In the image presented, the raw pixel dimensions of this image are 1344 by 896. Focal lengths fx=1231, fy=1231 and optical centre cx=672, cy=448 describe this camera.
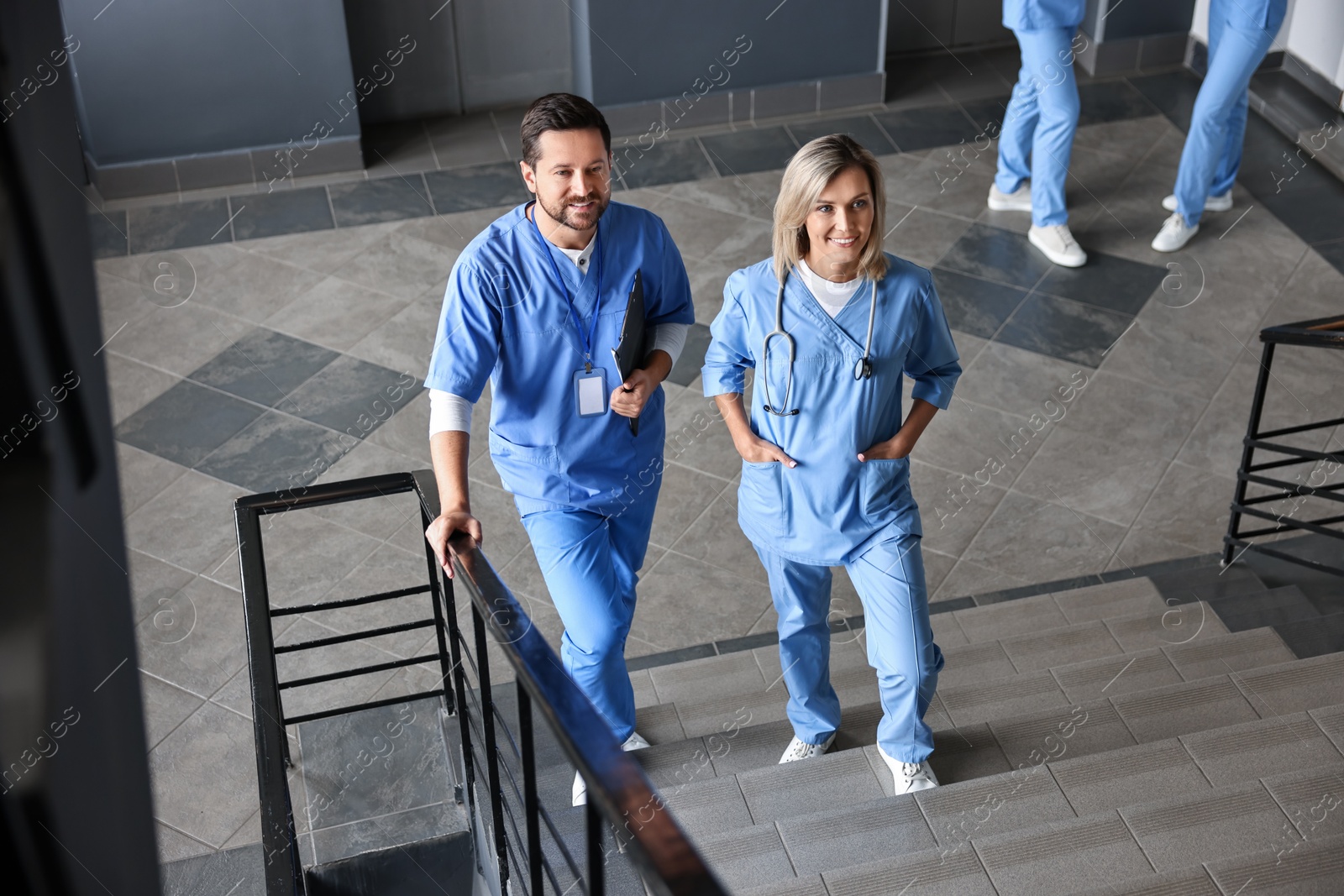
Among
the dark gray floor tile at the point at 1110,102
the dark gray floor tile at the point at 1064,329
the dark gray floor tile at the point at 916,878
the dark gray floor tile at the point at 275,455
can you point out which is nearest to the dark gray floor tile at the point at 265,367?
the dark gray floor tile at the point at 275,455

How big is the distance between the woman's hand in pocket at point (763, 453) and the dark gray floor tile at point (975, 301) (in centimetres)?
255

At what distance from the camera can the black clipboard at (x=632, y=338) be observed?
7.73 ft

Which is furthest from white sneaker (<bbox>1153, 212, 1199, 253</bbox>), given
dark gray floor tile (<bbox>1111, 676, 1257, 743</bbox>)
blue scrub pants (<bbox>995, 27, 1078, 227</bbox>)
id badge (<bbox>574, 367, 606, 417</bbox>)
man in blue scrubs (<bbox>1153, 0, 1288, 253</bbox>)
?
id badge (<bbox>574, 367, 606, 417</bbox>)

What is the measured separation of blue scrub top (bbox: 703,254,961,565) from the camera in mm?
2332

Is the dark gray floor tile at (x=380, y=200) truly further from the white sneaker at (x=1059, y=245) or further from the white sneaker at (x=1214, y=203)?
the white sneaker at (x=1214, y=203)

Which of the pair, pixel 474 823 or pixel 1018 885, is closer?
pixel 1018 885

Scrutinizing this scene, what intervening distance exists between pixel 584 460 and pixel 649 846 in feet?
5.47

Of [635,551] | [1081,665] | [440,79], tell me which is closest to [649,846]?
[635,551]

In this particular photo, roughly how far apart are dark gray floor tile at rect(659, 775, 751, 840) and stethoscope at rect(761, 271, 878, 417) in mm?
787

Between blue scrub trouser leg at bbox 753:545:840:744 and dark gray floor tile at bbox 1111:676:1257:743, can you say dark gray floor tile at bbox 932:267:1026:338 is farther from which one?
blue scrub trouser leg at bbox 753:545:840:744

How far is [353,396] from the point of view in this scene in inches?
176

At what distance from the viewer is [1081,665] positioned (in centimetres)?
310

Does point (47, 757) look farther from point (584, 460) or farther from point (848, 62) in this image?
point (848, 62)

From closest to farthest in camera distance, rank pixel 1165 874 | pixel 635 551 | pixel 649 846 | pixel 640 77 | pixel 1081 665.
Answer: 1. pixel 649 846
2. pixel 1165 874
3. pixel 635 551
4. pixel 1081 665
5. pixel 640 77
